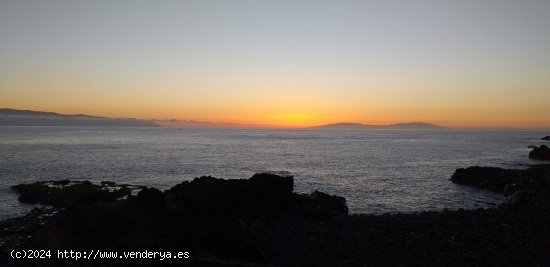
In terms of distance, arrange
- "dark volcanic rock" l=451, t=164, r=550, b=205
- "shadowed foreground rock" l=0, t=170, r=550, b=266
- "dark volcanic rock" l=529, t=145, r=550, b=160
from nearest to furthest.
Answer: "shadowed foreground rock" l=0, t=170, r=550, b=266 → "dark volcanic rock" l=451, t=164, r=550, b=205 → "dark volcanic rock" l=529, t=145, r=550, b=160

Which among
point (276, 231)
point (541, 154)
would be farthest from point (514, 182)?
point (541, 154)

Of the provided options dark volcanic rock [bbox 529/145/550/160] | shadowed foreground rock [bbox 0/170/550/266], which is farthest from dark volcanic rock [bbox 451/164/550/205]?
dark volcanic rock [bbox 529/145/550/160]

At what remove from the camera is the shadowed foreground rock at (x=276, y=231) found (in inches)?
510

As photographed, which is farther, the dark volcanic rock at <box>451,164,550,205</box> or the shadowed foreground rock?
the dark volcanic rock at <box>451,164,550,205</box>

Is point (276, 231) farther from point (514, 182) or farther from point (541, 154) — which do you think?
point (541, 154)

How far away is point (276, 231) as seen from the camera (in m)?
21.5

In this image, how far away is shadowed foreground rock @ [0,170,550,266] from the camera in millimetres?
12953

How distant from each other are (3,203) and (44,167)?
30.0 metres

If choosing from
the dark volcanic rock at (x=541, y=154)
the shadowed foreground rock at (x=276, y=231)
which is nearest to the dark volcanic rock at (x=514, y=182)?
the shadowed foreground rock at (x=276, y=231)

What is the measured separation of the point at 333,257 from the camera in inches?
674

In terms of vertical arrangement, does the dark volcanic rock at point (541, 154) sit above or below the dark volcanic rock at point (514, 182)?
above

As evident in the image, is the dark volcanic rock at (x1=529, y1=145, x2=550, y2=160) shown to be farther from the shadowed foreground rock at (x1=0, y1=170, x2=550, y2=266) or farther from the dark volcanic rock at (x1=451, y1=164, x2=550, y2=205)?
the shadowed foreground rock at (x1=0, y1=170, x2=550, y2=266)

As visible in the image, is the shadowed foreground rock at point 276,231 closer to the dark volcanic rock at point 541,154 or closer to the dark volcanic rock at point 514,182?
the dark volcanic rock at point 514,182

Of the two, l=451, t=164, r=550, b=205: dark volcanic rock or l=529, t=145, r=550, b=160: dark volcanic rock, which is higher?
l=529, t=145, r=550, b=160: dark volcanic rock
